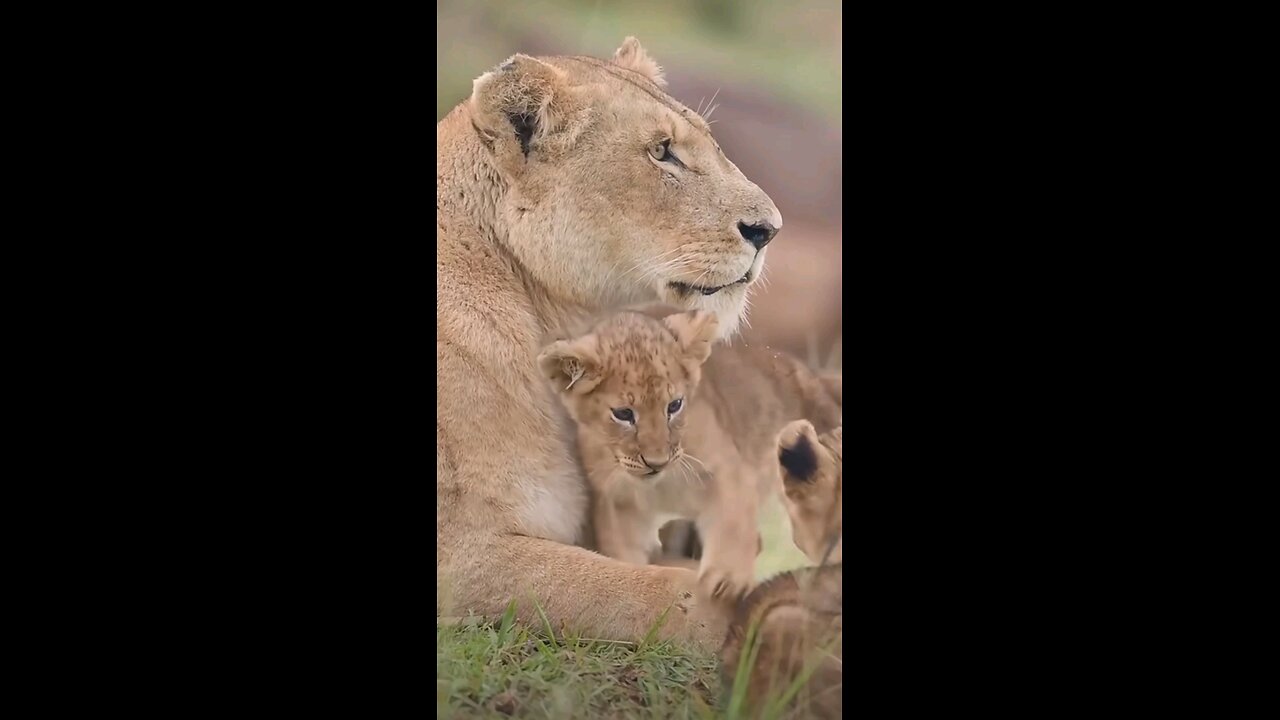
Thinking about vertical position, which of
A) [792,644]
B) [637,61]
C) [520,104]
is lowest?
[792,644]

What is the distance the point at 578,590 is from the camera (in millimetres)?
3291

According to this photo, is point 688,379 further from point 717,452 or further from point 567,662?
point 567,662

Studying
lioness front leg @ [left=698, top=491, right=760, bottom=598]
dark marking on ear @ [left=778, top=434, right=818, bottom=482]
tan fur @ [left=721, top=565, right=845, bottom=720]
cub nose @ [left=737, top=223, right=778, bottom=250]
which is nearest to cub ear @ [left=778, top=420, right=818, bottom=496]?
dark marking on ear @ [left=778, top=434, right=818, bottom=482]

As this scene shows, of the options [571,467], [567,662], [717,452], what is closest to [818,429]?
[717,452]

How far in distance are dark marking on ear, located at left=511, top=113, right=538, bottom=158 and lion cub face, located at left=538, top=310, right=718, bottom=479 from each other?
→ 481mm

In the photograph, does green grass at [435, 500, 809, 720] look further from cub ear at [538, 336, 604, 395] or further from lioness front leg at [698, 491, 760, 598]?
cub ear at [538, 336, 604, 395]

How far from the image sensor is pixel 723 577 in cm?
327

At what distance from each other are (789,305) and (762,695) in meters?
0.95

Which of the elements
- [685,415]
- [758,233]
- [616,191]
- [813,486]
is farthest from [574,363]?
[813,486]

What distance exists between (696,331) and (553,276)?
384mm

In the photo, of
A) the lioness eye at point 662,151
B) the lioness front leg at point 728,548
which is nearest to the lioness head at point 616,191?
the lioness eye at point 662,151

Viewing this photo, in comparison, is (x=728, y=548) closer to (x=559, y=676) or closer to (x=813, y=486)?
(x=813, y=486)

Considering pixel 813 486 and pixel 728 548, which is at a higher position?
pixel 813 486

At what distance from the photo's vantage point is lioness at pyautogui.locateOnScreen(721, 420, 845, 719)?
322 centimetres
